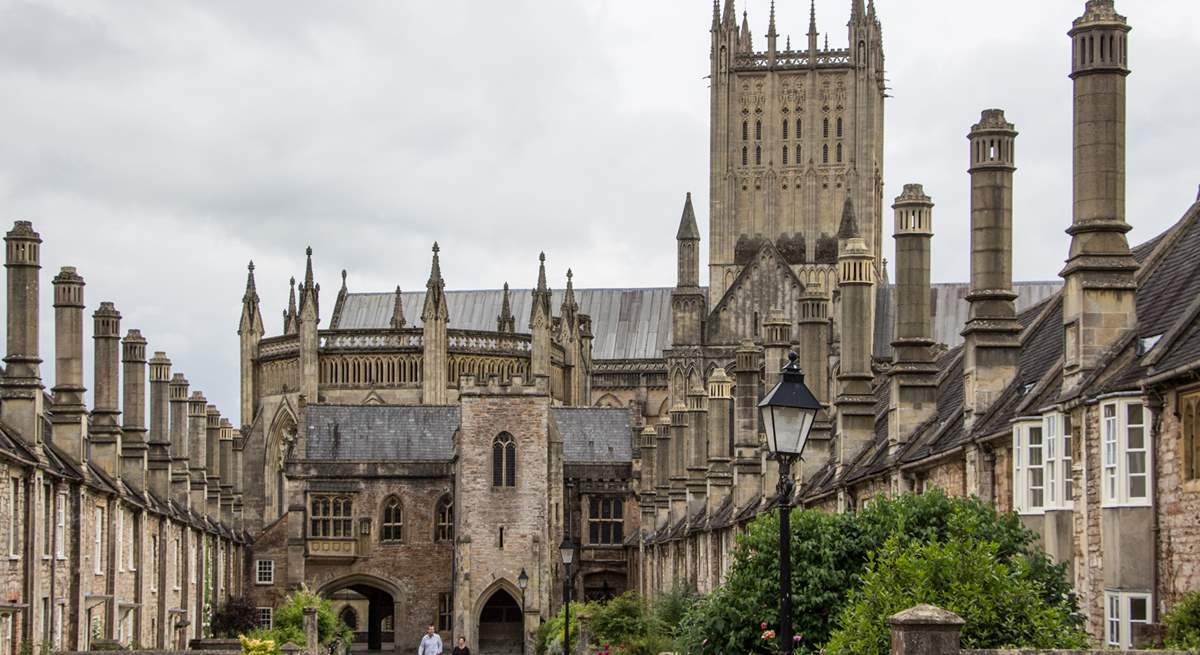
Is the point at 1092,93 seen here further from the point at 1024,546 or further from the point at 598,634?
the point at 598,634

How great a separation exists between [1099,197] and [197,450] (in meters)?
46.1

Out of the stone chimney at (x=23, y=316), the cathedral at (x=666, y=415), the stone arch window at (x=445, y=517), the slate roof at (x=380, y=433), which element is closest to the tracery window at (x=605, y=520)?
the cathedral at (x=666, y=415)

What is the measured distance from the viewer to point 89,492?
43031mm

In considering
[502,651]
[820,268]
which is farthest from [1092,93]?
[820,268]

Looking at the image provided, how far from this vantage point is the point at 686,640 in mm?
29797

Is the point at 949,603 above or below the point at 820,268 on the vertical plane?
below

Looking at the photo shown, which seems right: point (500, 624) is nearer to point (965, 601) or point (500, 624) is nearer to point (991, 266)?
point (991, 266)

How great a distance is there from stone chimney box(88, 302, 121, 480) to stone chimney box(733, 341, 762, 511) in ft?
49.8

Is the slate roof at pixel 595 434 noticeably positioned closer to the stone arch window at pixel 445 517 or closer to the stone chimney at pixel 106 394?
the stone arch window at pixel 445 517

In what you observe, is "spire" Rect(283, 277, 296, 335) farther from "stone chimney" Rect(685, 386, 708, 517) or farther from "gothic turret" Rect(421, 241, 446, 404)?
"stone chimney" Rect(685, 386, 708, 517)

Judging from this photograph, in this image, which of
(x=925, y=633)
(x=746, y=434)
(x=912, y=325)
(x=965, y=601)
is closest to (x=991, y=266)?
(x=912, y=325)

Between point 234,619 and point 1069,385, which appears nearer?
point 1069,385

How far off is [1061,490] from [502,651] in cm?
5863

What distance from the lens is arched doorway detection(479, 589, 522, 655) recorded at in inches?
3250
